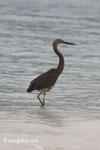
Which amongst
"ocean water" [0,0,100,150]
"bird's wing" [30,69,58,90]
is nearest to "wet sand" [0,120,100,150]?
"ocean water" [0,0,100,150]

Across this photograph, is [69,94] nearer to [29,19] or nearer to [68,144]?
[68,144]

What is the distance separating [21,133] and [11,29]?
1903 centimetres

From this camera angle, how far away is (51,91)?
14.1 m

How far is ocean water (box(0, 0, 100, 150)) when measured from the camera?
9.51m

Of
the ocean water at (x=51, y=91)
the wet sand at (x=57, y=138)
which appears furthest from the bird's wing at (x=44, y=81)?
the wet sand at (x=57, y=138)

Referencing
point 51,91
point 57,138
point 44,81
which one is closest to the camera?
point 57,138

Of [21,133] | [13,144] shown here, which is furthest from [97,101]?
[13,144]

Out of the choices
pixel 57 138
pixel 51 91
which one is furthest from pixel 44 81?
Result: pixel 57 138

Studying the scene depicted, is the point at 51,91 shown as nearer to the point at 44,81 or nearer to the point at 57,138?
the point at 44,81

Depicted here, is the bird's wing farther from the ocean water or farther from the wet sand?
the wet sand

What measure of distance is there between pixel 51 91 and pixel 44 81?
117 cm

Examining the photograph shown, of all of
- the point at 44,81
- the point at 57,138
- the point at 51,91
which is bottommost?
the point at 51,91

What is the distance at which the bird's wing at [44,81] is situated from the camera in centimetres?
1273

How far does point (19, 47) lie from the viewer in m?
22.1
